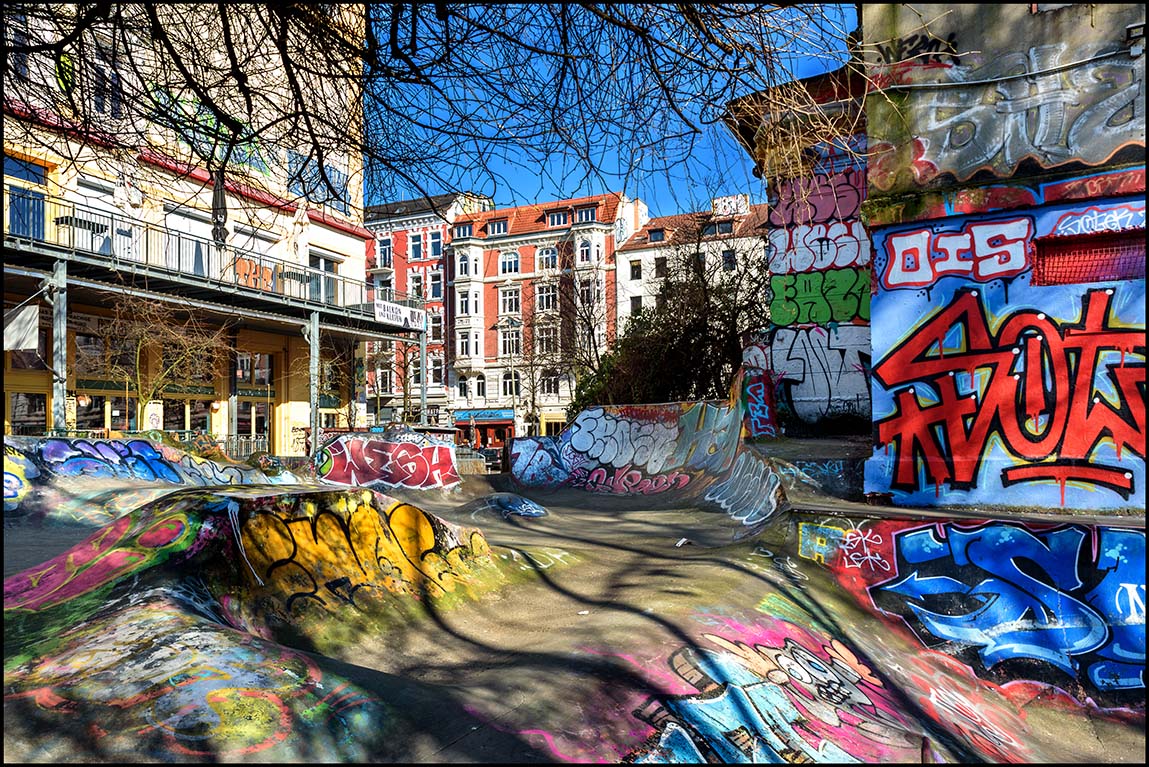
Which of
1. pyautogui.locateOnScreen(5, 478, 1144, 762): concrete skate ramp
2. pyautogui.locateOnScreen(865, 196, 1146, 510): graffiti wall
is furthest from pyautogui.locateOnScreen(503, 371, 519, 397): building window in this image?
pyautogui.locateOnScreen(865, 196, 1146, 510): graffiti wall

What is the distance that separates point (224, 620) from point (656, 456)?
42.8 feet

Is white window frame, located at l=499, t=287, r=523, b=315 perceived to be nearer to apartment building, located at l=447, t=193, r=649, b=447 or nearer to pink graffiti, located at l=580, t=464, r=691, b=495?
apartment building, located at l=447, t=193, r=649, b=447

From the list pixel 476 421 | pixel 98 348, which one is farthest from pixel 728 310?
pixel 476 421

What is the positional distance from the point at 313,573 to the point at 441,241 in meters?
45.4

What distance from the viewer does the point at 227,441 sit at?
72.2 feet

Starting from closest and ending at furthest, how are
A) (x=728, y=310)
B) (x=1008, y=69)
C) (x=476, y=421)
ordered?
(x=1008, y=69) → (x=728, y=310) → (x=476, y=421)

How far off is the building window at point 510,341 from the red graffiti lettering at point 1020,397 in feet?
122

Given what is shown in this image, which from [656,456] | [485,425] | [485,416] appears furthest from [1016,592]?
[485,425]

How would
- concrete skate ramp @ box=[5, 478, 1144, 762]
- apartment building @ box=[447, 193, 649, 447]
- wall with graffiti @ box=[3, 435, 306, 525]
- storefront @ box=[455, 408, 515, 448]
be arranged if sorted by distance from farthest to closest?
storefront @ box=[455, 408, 515, 448], apartment building @ box=[447, 193, 649, 447], wall with graffiti @ box=[3, 435, 306, 525], concrete skate ramp @ box=[5, 478, 1144, 762]

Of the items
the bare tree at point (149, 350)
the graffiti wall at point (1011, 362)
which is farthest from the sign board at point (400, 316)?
the graffiti wall at point (1011, 362)

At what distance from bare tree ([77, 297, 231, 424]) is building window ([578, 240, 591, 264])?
86.6 feet

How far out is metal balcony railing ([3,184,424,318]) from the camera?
1582 cm

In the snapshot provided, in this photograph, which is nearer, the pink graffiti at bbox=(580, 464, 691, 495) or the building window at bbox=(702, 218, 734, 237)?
the pink graffiti at bbox=(580, 464, 691, 495)

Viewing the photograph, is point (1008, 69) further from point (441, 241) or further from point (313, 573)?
point (441, 241)
